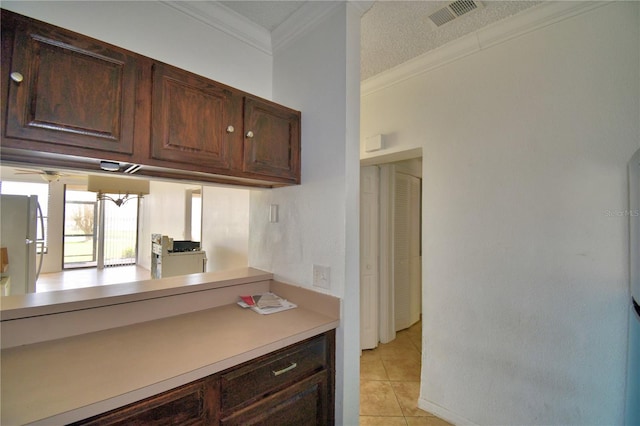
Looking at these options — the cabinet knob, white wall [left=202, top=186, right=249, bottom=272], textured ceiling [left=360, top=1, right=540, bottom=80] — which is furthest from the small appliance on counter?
textured ceiling [left=360, top=1, right=540, bottom=80]

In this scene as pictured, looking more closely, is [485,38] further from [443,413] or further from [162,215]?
[162,215]

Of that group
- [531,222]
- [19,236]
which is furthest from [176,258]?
[531,222]

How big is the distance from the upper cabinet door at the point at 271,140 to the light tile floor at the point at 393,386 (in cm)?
188

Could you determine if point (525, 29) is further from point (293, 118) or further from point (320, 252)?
point (320, 252)

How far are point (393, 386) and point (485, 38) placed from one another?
2.84m

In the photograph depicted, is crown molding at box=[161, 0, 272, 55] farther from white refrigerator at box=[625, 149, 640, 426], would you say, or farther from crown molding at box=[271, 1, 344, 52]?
white refrigerator at box=[625, 149, 640, 426]

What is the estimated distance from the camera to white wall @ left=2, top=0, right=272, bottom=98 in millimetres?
1261

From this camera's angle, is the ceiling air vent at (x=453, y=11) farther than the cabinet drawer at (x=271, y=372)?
Yes

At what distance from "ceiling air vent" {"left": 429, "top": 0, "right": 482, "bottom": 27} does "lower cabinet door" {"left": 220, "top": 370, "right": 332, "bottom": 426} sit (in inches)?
86.7

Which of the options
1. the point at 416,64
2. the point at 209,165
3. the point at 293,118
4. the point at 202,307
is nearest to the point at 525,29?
the point at 416,64

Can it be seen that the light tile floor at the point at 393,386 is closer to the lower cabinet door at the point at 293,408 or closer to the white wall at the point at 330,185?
the white wall at the point at 330,185

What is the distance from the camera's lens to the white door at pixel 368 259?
305 centimetres

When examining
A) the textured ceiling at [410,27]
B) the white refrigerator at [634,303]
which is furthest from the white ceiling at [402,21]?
the white refrigerator at [634,303]

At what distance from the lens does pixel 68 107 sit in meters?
0.98
